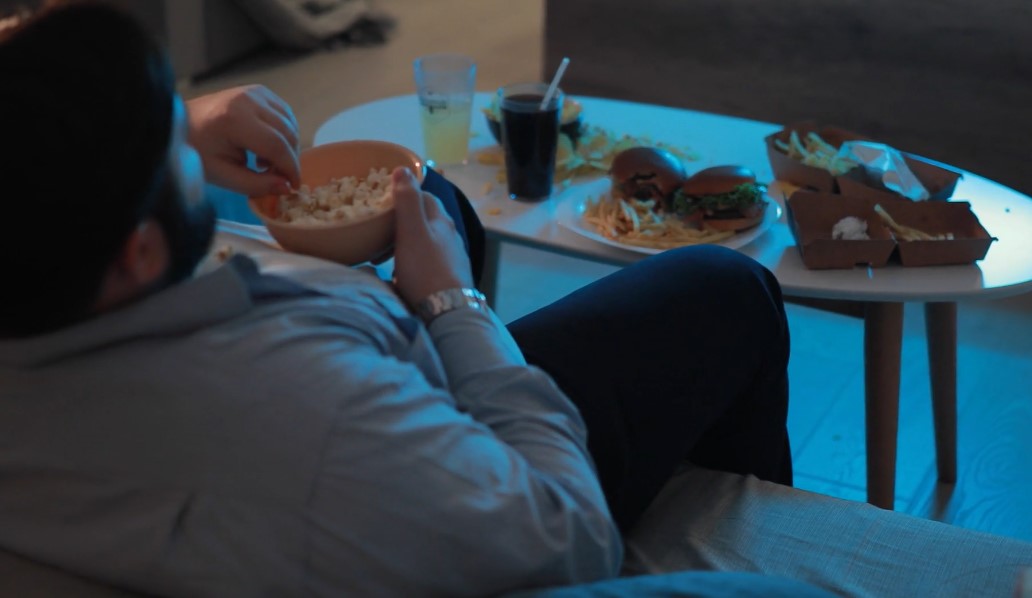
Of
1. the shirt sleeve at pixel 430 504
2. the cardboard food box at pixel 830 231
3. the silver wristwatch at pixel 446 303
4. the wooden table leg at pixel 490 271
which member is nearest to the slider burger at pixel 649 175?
the cardboard food box at pixel 830 231

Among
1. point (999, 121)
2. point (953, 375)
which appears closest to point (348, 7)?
point (999, 121)

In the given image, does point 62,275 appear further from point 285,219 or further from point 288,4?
point 288,4

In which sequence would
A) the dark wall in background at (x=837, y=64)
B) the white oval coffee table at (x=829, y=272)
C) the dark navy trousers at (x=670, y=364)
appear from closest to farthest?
the dark navy trousers at (x=670, y=364), the white oval coffee table at (x=829, y=272), the dark wall in background at (x=837, y=64)

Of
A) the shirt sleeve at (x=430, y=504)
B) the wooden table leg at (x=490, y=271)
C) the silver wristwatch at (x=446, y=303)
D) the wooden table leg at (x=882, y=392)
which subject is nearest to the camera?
the shirt sleeve at (x=430, y=504)

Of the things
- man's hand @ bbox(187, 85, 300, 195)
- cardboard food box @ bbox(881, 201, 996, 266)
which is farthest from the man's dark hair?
cardboard food box @ bbox(881, 201, 996, 266)

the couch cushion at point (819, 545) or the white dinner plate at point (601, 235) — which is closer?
the couch cushion at point (819, 545)

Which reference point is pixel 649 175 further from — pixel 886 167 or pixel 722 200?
pixel 886 167

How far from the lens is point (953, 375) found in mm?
1757

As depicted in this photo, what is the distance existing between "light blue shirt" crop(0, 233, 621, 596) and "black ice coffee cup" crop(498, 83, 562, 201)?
2.77 ft

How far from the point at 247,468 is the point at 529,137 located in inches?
37.0

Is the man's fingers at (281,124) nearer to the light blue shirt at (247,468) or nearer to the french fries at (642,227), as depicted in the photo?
the light blue shirt at (247,468)

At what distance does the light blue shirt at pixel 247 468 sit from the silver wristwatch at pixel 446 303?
0.54 feet

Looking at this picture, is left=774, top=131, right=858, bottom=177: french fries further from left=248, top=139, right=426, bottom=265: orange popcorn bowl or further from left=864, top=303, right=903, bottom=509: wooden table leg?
left=248, top=139, right=426, bottom=265: orange popcorn bowl

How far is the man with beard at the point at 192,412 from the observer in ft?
2.10
